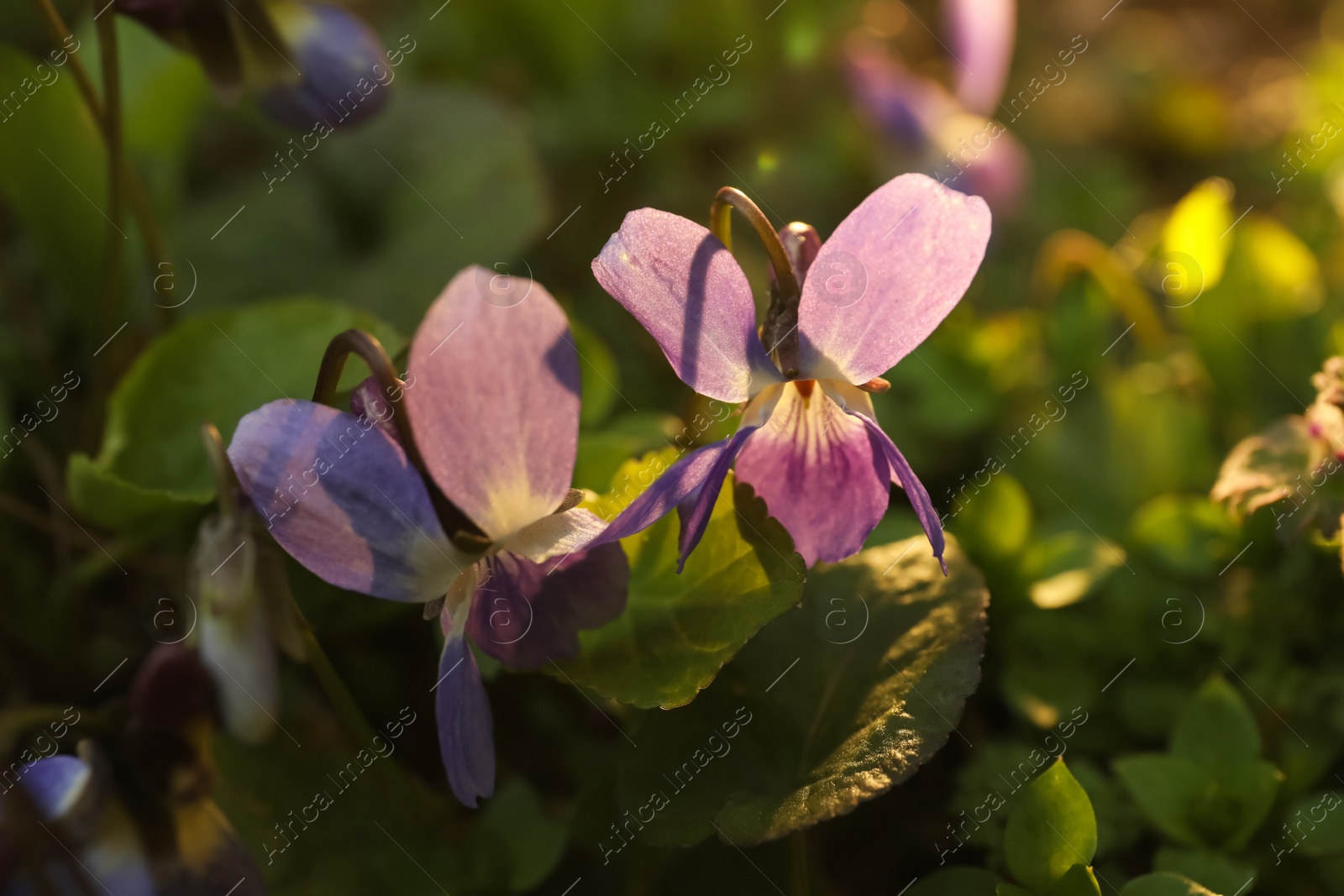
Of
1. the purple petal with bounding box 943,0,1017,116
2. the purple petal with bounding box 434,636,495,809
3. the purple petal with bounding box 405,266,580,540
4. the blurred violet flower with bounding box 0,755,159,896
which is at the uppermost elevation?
the purple petal with bounding box 405,266,580,540

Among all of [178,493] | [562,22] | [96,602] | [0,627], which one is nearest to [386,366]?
[178,493]

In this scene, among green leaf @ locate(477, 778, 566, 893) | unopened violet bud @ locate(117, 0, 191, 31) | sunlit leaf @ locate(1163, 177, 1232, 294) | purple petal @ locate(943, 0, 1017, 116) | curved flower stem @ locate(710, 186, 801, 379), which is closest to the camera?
curved flower stem @ locate(710, 186, 801, 379)

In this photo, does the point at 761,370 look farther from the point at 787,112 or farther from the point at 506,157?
the point at 787,112

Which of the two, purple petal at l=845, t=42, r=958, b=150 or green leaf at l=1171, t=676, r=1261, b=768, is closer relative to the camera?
green leaf at l=1171, t=676, r=1261, b=768

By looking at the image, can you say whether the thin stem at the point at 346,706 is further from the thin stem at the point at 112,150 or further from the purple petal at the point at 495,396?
the thin stem at the point at 112,150

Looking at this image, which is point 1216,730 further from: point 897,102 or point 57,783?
point 897,102

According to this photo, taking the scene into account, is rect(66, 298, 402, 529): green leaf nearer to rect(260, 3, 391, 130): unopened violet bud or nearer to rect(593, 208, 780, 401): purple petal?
rect(260, 3, 391, 130): unopened violet bud

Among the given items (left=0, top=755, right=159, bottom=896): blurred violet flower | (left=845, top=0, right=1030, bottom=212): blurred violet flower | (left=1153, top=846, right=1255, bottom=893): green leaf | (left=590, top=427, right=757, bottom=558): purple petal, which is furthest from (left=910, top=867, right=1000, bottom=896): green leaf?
(left=845, top=0, right=1030, bottom=212): blurred violet flower
